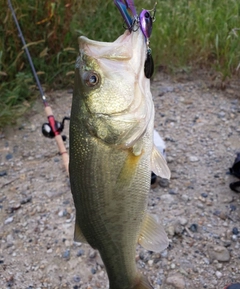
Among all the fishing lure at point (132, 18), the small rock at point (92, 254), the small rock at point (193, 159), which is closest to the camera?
the fishing lure at point (132, 18)

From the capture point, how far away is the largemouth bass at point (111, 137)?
5.16 ft

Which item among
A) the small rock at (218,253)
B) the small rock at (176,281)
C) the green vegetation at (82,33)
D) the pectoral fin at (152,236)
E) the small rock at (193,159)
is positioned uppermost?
the pectoral fin at (152,236)

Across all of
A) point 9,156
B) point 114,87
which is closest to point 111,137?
point 114,87

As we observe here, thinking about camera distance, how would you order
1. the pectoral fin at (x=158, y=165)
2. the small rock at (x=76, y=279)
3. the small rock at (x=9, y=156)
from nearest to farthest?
1. the pectoral fin at (x=158, y=165)
2. the small rock at (x=76, y=279)
3. the small rock at (x=9, y=156)

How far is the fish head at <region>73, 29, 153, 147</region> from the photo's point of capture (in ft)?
5.16

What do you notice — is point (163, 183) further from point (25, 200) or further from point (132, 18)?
point (132, 18)

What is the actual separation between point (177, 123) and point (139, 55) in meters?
2.56

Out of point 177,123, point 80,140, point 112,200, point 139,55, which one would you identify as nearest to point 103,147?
point 80,140

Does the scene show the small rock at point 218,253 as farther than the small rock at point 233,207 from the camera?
No

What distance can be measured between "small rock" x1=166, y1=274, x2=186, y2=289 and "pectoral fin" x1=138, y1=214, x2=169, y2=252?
0.93 metres

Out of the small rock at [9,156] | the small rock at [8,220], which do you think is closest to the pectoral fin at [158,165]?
the small rock at [8,220]

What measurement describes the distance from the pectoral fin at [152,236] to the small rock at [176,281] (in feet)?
3.06

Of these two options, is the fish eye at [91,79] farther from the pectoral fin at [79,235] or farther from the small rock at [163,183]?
the small rock at [163,183]

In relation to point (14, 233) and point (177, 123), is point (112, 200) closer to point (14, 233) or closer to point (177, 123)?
point (14, 233)
